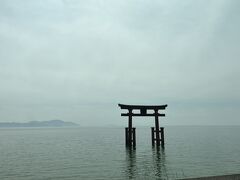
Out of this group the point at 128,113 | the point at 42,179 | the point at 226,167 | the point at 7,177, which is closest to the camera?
the point at 42,179

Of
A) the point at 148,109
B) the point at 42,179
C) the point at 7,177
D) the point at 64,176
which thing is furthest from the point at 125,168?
the point at 148,109

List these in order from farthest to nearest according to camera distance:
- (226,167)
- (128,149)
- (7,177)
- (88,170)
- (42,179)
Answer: (128,149) → (226,167) → (88,170) → (7,177) → (42,179)

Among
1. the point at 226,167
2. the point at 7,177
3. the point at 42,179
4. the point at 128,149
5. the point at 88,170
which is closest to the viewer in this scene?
the point at 42,179

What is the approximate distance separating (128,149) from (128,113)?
15.6ft

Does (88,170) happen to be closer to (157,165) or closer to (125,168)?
(125,168)

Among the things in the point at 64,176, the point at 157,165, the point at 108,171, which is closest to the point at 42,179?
the point at 64,176

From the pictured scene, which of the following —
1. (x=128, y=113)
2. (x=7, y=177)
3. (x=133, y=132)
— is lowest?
(x=7, y=177)

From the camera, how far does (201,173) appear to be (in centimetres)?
1895

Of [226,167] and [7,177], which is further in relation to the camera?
[226,167]

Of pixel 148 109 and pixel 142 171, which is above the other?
pixel 148 109

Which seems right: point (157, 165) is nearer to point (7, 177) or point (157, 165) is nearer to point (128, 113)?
point (128, 113)

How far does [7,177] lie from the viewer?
744 inches

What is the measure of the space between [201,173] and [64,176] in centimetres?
899

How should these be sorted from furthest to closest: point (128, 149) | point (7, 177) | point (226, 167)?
point (128, 149) < point (226, 167) < point (7, 177)
